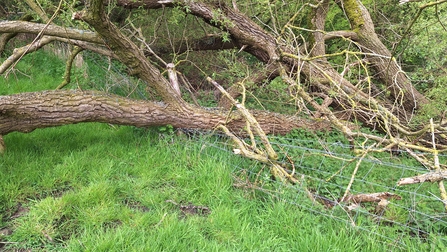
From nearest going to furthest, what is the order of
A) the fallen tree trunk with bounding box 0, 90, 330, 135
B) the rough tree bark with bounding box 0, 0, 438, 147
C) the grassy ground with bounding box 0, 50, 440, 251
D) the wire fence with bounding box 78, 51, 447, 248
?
the grassy ground with bounding box 0, 50, 440, 251 → the wire fence with bounding box 78, 51, 447, 248 → the fallen tree trunk with bounding box 0, 90, 330, 135 → the rough tree bark with bounding box 0, 0, 438, 147

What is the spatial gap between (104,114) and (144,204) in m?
1.36

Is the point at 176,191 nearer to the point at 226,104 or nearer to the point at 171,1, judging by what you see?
the point at 226,104

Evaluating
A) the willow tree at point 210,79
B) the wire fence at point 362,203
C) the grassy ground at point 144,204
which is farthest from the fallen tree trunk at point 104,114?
the wire fence at point 362,203

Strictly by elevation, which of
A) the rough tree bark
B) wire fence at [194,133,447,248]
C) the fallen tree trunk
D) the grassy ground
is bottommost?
the grassy ground

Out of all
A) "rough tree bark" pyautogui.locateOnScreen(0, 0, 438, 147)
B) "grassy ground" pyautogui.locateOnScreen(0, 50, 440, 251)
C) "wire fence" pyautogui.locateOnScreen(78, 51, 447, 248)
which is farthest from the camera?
"rough tree bark" pyautogui.locateOnScreen(0, 0, 438, 147)

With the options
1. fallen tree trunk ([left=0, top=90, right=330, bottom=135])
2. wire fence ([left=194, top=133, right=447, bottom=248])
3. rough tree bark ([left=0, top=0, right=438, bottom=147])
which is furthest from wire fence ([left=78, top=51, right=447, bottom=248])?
rough tree bark ([left=0, top=0, right=438, bottom=147])

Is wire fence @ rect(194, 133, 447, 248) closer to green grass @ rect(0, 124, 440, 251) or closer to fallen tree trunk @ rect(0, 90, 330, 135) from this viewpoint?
green grass @ rect(0, 124, 440, 251)

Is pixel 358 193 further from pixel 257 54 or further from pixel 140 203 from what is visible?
pixel 257 54

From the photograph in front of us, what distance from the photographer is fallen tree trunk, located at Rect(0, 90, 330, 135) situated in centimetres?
344

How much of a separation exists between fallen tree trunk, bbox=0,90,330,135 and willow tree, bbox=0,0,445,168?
1 centimetres

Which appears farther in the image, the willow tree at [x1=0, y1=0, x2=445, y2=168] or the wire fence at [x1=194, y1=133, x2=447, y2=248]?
the willow tree at [x1=0, y1=0, x2=445, y2=168]

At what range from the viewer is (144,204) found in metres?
3.03

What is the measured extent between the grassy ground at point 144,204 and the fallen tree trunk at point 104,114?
0.31 meters

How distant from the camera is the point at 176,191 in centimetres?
322
